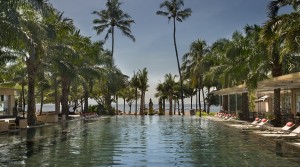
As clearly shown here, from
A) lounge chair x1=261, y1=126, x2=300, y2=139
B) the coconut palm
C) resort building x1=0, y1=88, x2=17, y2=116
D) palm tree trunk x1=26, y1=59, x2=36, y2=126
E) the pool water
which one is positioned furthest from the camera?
the coconut palm

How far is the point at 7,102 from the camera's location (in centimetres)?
4284

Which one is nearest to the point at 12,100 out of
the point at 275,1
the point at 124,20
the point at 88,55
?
the point at 88,55

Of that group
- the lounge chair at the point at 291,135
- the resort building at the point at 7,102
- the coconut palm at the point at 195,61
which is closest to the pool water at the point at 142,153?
the lounge chair at the point at 291,135

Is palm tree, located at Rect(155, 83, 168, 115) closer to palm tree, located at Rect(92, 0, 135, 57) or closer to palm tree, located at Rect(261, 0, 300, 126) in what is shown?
palm tree, located at Rect(92, 0, 135, 57)

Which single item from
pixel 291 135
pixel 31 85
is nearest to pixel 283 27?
pixel 291 135

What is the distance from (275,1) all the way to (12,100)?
33.6m

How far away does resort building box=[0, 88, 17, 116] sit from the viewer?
41409 millimetres

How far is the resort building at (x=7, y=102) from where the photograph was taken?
136 feet

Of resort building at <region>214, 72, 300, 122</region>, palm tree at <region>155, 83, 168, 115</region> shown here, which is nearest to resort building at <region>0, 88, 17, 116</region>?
resort building at <region>214, 72, 300, 122</region>

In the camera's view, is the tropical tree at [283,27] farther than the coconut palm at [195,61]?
No

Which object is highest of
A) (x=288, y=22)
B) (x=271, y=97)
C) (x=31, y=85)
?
(x=288, y=22)

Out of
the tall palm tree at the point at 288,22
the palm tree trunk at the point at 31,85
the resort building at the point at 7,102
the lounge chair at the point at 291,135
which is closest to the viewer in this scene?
the tall palm tree at the point at 288,22

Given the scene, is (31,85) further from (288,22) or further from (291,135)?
(288,22)

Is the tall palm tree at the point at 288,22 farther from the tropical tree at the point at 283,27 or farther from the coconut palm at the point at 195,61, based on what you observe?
the coconut palm at the point at 195,61
